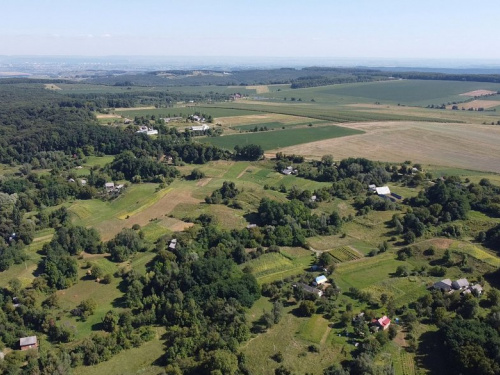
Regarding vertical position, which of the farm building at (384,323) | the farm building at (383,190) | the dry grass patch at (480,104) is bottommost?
the farm building at (384,323)

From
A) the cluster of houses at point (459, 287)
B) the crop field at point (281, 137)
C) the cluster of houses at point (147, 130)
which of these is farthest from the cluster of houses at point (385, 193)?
the cluster of houses at point (147, 130)

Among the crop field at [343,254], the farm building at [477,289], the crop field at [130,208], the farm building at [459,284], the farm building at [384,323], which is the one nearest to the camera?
the farm building at [384,323]

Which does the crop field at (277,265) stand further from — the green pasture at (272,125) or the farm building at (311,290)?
the green pasture at (272,125)

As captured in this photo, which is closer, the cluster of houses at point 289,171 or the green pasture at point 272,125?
the cluster of houses at point 289,171

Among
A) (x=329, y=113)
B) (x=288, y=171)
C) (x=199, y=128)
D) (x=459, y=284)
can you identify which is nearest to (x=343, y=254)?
(x=459, y=284)

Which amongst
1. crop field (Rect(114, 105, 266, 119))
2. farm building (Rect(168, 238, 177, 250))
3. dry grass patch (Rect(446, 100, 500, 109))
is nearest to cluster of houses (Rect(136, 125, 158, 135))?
crop field (Rect(114, 105, 266, 119))

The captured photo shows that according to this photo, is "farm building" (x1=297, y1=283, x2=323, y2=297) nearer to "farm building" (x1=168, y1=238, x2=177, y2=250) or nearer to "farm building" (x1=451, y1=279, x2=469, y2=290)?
"farm building" (x1=451, y1=279, x2=469, y2=290)

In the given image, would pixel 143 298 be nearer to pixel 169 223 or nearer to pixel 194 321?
pixel 194 321
